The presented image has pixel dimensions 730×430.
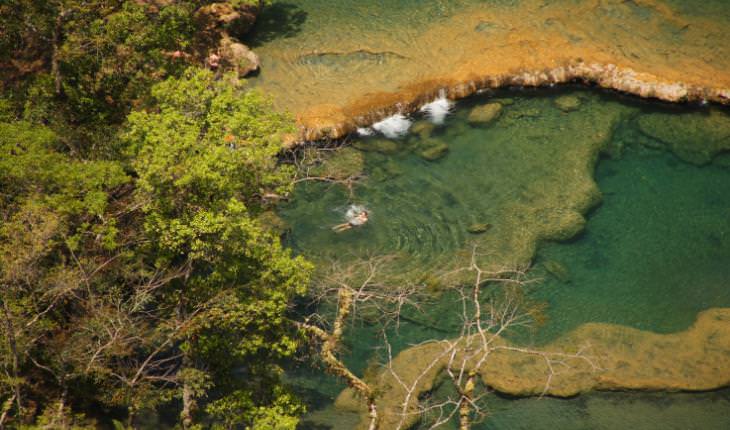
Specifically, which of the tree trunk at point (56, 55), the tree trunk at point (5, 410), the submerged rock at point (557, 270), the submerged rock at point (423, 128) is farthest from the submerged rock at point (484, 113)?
the tree trunk at point (5, 410)

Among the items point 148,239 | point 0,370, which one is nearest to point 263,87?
point 148,239

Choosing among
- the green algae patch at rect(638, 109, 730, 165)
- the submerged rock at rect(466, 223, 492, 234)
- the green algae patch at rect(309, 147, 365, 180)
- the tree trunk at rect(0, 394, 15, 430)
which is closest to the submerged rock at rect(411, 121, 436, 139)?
the green algae patch at rect(309, 147, 365, 180)

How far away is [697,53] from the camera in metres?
25.5

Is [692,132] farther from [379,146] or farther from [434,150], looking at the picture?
[379,146]

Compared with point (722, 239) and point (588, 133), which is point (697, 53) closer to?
point (588, 133)

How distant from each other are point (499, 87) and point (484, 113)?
1.33 meters

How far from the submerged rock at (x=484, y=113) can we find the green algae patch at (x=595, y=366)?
24.7 feet

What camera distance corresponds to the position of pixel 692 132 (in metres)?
24.3

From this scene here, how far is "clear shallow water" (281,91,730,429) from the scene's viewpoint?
1950 centimetres

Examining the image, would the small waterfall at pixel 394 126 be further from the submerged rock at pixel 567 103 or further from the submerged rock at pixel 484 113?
the submerged rock at pixel 567 103

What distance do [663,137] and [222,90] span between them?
46.5 feet

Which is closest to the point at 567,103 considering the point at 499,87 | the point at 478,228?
the point at 499,87

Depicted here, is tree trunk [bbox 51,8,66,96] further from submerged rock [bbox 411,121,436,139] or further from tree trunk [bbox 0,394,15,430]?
submerged rock [bbox 411,121,436,139]

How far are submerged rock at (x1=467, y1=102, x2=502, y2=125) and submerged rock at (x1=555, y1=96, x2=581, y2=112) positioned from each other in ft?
6.43
